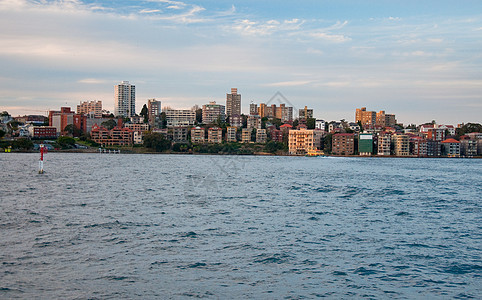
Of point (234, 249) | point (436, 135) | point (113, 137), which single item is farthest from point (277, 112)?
point (234, 249)

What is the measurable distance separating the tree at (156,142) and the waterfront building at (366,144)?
44.8 meters

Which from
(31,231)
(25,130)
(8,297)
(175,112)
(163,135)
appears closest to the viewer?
(8,297)

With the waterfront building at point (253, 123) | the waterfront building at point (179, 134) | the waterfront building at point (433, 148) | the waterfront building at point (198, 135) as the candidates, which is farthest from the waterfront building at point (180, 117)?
the waterfront building at point (433, 148)

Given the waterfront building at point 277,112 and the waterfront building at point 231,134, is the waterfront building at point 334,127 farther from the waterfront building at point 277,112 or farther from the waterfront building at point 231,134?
the waterfront building at point 231,134

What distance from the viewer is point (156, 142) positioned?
107125 millimetres

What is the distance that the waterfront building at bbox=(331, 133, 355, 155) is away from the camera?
115m

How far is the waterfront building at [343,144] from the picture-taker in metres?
115

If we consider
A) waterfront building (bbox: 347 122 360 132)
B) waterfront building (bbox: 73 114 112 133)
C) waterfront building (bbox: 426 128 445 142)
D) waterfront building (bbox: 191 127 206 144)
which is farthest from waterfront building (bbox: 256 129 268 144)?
waterfront building (bbox: 73 114 112 133)

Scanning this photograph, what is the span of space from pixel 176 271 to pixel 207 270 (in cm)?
62

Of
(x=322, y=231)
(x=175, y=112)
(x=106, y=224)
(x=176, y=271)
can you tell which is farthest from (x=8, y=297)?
(x=175, y=112)

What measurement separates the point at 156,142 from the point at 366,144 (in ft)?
158

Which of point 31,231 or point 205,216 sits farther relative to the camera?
point 205,216

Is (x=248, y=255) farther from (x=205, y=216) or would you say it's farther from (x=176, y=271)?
(x=205, y=216)

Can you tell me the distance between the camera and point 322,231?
14383mm
